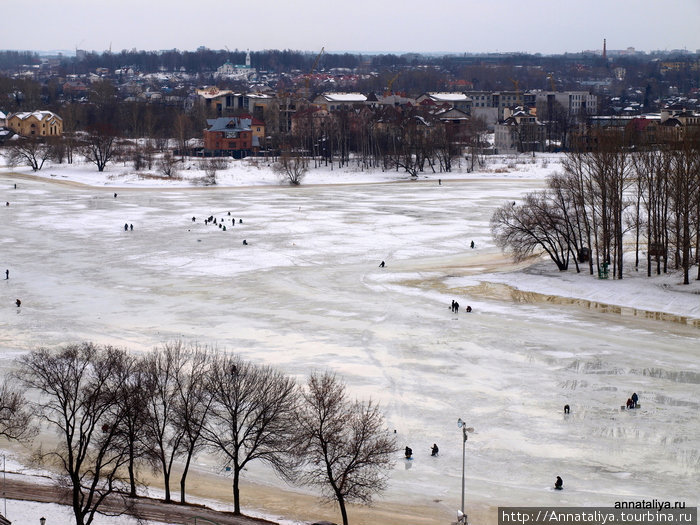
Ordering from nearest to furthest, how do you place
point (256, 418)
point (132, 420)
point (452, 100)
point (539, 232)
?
point (132, 420) → point (256, 418) → point (539, 232) → point (452, 100)

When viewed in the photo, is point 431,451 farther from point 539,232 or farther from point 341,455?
point 539,232

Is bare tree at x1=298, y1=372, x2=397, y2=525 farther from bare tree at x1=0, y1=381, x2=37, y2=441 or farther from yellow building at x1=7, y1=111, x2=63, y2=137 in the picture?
yellow building at x1=7, y1=111, x2=63, y2=137

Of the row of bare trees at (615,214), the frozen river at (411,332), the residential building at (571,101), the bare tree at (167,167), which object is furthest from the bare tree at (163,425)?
the residential building at (571,101)

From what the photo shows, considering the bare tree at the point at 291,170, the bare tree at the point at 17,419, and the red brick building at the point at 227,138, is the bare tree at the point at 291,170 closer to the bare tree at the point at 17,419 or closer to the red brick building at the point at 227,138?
the red brick building at the point at 227,138

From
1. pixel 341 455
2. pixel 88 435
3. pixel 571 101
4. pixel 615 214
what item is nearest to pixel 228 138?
pixel 615 214

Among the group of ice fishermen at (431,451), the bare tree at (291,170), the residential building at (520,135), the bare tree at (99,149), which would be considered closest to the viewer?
the group of ice fishermen at (431,451)

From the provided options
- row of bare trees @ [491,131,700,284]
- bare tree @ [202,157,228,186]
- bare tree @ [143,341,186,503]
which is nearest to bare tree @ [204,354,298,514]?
bare tree @ [143,341,186,503]

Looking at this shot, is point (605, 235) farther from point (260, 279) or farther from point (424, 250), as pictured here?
point (260, 279)
